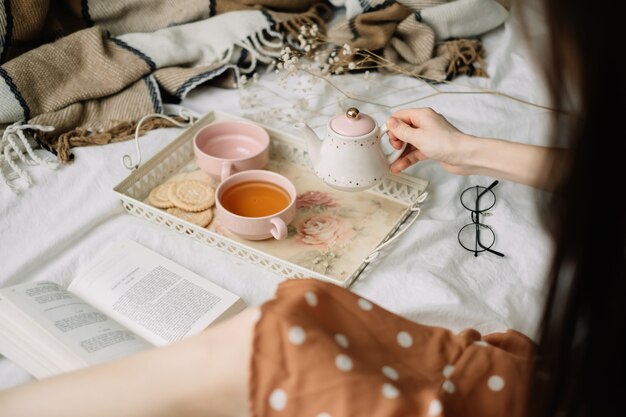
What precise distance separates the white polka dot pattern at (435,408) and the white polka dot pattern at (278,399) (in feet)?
0.41

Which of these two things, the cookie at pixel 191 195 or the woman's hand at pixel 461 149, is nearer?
the woman's hand at pixel 461 149

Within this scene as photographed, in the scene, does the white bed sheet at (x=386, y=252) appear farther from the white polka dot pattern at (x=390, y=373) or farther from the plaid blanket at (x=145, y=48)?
the white polka dot pattern at (x=390, y=373)

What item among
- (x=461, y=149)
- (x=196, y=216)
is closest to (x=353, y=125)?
(x=461, y=149)

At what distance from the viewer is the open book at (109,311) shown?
812 millimetres

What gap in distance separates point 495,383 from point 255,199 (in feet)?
1.49

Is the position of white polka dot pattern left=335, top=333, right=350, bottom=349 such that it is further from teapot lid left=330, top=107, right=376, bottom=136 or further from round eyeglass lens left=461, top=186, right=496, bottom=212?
round eyeglass lens left=461, top=186, right=496, bottom=212

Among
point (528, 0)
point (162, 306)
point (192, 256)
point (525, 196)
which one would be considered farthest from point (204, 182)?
point (528, 0)

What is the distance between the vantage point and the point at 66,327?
2.72 ft

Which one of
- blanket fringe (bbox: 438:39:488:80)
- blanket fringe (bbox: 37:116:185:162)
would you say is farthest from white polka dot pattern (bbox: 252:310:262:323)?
blanket fringe (bbox: 438:39:488:80)

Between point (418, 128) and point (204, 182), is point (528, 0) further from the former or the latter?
point (204, 182)

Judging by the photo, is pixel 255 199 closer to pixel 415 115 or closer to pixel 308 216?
pixel 308 216

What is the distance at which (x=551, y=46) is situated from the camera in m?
0.49

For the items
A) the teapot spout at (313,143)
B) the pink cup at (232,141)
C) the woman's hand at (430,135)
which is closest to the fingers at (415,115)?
the woman's hand at (430,135)

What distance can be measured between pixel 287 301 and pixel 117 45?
856mm
